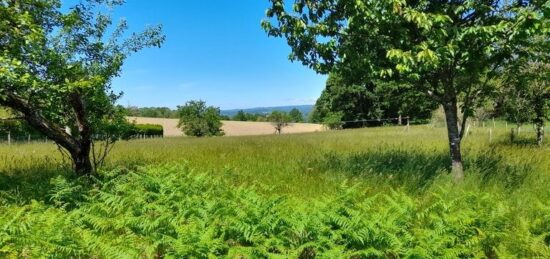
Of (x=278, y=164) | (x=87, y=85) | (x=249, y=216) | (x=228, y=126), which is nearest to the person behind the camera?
(x=249, y=216)

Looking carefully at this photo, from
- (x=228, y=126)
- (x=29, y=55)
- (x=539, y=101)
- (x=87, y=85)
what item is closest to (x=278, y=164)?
(x=87, y=85)

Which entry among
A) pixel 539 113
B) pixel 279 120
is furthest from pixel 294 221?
pixel 279 120

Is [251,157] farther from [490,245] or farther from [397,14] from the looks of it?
[490,245]

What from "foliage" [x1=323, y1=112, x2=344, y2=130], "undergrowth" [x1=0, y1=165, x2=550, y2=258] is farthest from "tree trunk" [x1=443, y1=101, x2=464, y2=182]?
"foliage" [x1=323, y1=112, x2=344, y2=130]

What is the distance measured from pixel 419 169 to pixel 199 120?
49514 mm

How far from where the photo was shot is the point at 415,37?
785 cm

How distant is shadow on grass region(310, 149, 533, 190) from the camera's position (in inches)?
319

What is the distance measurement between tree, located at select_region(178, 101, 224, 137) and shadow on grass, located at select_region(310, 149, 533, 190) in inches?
1815

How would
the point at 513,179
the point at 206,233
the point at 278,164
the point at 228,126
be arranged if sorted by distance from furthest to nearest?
the point at 228,126 → the point at 278,164 → the point at 513,179 → the point at 206,233

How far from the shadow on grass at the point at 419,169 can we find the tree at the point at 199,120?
46.1 metres

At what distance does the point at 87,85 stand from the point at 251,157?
19.1ft

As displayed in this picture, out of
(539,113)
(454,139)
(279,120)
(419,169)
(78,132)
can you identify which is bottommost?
(419,169)

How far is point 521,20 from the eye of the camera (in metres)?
→ 6.09

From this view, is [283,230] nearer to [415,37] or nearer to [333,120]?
[415,37]
